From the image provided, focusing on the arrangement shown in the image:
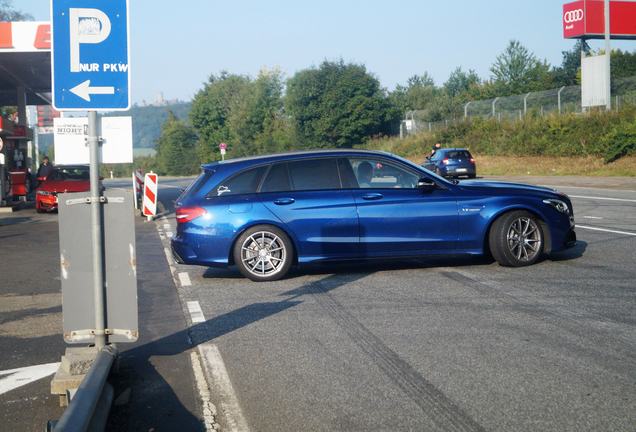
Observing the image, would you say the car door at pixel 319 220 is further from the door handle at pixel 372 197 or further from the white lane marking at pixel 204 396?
the white lane marking at pixel 204 396

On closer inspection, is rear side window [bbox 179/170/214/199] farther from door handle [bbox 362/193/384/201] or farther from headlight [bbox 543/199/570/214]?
headlight [bbox 543/199/570/214]

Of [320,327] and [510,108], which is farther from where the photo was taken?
[510,108]

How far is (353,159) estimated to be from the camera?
1073 cm

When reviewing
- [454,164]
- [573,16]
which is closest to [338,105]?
[573,16]

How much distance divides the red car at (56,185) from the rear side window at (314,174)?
15309 millimetres

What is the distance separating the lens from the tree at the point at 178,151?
11562 cm

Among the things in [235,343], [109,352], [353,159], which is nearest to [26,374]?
[109,352]

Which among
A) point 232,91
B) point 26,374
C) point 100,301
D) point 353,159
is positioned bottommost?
point 26,374

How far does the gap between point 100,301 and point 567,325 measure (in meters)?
3.99

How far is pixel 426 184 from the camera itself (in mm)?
10477

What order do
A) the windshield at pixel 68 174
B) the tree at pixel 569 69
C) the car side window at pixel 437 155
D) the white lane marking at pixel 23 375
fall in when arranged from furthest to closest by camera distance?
the tree at pixel 569 69, the car side window at pixel 437 155, the windshield at pixel 68 174, the white lane marking at pixel 23 375

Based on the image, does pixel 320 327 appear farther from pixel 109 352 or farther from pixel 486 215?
pixel 486 215

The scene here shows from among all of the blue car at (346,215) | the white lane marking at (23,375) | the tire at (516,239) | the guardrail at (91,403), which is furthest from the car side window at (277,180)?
the guardrail at (91,403)

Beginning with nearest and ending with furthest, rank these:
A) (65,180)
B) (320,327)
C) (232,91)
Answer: (320,327)
(65,180)
(232,91)
